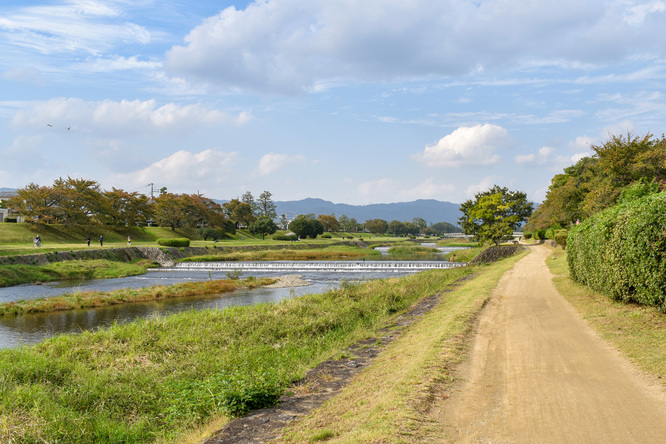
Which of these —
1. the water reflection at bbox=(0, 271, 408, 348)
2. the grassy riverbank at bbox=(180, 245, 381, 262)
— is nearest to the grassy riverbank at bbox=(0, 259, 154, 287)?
the water reflection at bbox=(0, 271, 408, 348)

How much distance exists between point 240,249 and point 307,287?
32269 mm

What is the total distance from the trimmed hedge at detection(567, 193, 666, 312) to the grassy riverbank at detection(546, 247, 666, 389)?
295 millimetres

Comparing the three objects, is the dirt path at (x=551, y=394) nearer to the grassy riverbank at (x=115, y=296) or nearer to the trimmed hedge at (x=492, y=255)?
the grassy riverbank at (x=115, y=296)

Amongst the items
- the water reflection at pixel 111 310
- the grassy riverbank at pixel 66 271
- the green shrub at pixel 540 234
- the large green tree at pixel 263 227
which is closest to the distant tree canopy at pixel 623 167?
the water reflection at pixel 111 310

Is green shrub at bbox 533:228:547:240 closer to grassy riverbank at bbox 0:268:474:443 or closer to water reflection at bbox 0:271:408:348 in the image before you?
water reflection at bbox 0:271:408:348

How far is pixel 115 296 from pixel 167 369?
617 inches

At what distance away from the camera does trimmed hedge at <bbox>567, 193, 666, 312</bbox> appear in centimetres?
993

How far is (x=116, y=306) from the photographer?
877 inches

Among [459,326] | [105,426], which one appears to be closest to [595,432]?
[459,326]

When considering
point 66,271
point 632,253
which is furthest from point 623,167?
point 66,271

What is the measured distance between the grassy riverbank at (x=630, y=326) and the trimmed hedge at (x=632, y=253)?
0.97 ft

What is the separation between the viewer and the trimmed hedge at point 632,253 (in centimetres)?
993

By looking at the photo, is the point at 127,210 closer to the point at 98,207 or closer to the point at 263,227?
the point at 98,207

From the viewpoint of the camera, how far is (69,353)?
1139 cm
